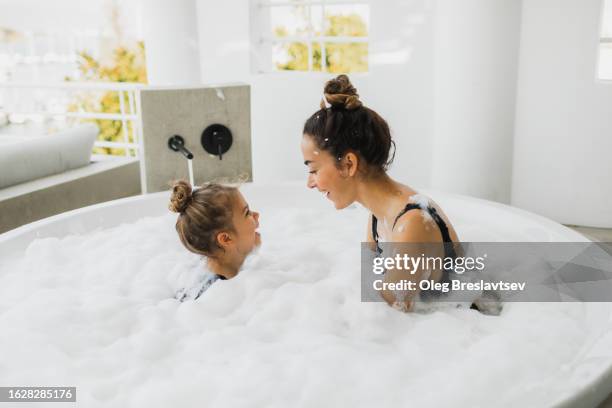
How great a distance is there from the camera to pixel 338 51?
16.2 ft

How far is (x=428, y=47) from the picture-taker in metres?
3.64

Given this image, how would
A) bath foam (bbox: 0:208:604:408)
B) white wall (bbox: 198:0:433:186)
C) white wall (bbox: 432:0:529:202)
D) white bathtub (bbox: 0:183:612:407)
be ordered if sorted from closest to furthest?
white bathtub (bbox: 0:183:612:407), bath foam (bbox: 0:208:604:408), white wall (bbox: 432:0:529:202), white wall (bbox: 198:0:433:186)

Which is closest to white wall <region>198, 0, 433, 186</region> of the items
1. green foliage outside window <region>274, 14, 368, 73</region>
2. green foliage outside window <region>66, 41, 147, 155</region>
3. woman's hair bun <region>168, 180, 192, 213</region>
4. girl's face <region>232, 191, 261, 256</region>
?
green foliage outside window <region>274, 14, 368, 73</region>

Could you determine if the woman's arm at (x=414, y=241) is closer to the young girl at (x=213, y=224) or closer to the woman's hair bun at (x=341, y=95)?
the woman's hair bun at (x=341, y=95)

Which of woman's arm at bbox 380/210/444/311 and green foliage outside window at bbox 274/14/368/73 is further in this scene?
green foliage outside window at bbox 274/14/368/73

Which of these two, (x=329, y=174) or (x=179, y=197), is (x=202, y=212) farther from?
(x=329, y=174)

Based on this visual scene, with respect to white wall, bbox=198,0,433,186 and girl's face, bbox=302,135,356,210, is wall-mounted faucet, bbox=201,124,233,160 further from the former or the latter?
white wall, bbox=198,0,433,186

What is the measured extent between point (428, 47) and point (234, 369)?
2744 millimetres

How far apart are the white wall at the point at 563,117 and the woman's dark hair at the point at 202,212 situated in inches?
91.7

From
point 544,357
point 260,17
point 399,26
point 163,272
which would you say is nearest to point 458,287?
point 544,357

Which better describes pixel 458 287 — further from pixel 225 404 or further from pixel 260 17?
pixel 260 17

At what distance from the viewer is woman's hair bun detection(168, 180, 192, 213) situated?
168 centimetres

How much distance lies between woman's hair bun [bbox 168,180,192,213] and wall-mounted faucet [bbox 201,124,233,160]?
1.05 meters

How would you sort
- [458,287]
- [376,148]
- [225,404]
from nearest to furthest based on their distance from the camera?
1. [225,404]
2. [376,148]
3. [458,287]
